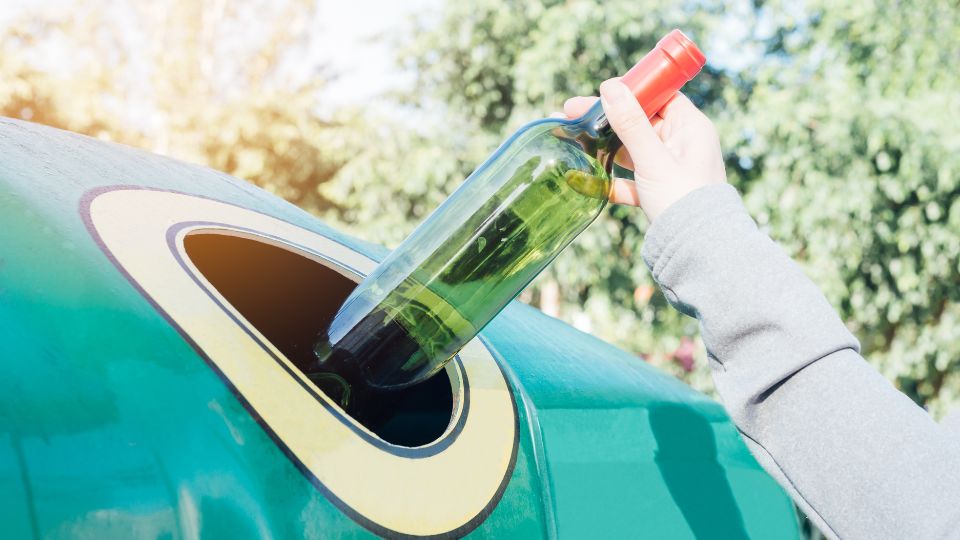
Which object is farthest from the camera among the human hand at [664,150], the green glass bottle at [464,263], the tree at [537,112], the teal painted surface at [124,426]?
the tree at [537,112]

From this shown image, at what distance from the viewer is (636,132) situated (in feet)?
2.85

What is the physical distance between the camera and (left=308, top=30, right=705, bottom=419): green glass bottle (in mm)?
1017

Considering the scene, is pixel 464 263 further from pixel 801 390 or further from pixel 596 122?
pixel 801 390

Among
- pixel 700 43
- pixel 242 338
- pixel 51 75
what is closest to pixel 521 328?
pixel 242 338

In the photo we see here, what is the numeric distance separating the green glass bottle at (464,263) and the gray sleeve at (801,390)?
10.1 inches

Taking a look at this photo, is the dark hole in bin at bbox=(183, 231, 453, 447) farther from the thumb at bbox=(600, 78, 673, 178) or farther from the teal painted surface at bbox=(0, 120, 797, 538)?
the thumb at bbox=(600, 78, 673, 178)

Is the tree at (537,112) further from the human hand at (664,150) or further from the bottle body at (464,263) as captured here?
the human hand at (664,150)

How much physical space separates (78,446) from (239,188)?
0.70 metres

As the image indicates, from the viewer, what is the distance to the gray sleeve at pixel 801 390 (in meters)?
0.71

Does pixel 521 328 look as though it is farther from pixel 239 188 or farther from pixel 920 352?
pixel 920 352

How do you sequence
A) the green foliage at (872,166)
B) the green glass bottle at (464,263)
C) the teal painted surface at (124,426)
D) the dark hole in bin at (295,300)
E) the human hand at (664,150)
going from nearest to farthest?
the teal painted surface at (124,426) < the human hand at (664,150) < the green glass bottle at (464,263) < the dark hole in bin at (295,300) < the green foliage at (872,166)

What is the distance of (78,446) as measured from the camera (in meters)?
0.66

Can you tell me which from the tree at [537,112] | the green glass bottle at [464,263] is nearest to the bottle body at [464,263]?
the green glass bottle at [464,263]

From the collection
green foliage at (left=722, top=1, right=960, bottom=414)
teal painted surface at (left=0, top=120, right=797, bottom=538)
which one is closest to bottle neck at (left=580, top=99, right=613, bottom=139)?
teal painted surface at (left=0, top=120, right=797, bottom=538)
